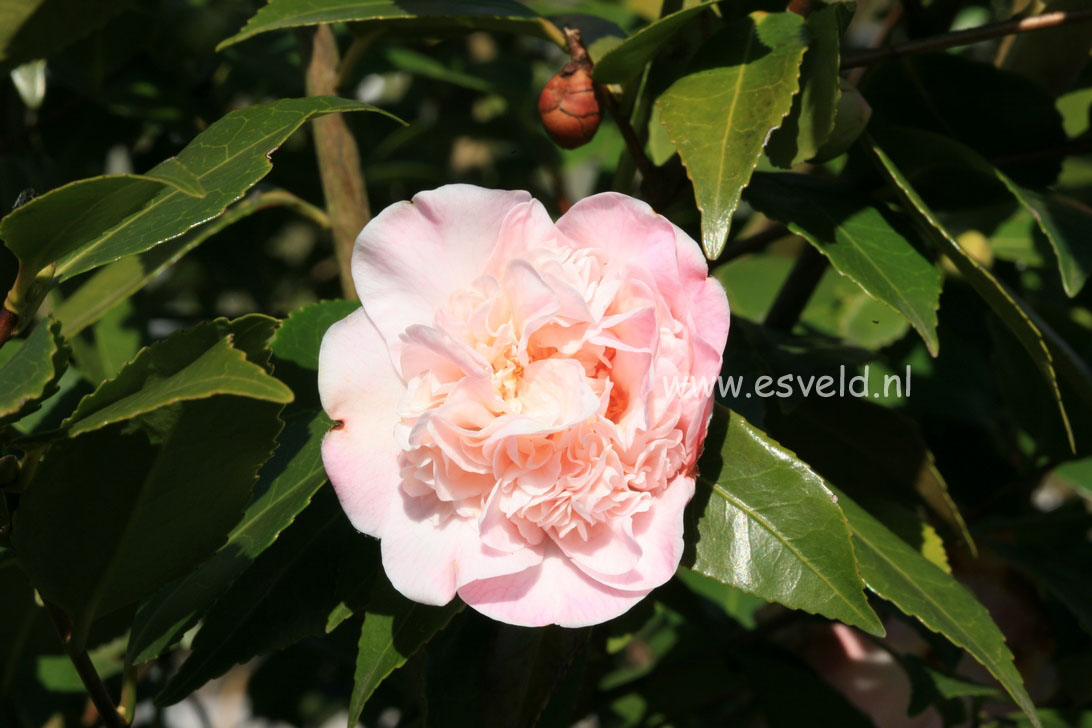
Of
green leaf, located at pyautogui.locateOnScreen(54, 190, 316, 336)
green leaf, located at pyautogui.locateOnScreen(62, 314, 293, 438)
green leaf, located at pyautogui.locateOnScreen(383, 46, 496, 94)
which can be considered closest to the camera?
green leaf, located at pyautogui.locateOnScreen(62, 314, 293, 438)

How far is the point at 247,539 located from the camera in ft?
2.26

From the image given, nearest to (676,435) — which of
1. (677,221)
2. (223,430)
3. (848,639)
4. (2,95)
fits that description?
(223,430)

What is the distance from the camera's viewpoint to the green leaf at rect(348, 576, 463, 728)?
0.64 meters

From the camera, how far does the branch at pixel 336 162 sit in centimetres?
98

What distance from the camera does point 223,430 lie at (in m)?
0.59

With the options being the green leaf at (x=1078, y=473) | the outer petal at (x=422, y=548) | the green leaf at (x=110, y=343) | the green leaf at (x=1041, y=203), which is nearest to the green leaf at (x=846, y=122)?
the green leaf at (x=1041, y=203)

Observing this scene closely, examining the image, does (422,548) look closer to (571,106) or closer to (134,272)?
(571,106)

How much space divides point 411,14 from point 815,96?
28cm

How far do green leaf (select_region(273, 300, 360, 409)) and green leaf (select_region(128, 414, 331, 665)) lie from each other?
0.8 inches

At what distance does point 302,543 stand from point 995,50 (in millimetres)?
829

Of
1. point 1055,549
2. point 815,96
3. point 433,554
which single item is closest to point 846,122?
point 815,96

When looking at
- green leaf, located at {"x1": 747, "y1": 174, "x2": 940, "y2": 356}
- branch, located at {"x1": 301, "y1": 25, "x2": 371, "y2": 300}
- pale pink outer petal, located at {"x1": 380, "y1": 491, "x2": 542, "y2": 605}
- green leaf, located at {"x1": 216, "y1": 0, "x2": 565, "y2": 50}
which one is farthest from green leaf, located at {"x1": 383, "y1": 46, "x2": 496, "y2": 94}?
pale pink outer petal, located at {"x1": 380, "y1": 491, "x2": 542, "y2": 605}

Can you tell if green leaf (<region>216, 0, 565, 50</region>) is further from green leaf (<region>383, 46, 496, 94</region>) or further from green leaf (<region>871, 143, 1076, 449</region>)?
green leaf (<region>383, 46, 496, 94</region>)

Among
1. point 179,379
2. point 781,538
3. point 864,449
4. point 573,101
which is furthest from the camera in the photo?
point 864,449
